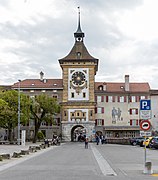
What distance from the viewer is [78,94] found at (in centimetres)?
9706

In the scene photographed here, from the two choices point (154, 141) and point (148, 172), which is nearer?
point (148, 172)

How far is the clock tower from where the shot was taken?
3782 inches

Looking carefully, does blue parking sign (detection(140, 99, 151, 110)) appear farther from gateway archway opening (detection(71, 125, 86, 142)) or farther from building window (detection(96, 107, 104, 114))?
building window (detection(96, 107, 104, 114))

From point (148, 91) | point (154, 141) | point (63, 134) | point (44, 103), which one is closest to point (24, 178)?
point (154, 141)

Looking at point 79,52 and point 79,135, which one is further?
point 79,135

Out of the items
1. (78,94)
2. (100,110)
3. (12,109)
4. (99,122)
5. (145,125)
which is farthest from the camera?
(100,110)

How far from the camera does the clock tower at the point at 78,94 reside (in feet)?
315

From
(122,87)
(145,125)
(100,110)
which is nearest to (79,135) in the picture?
(100,110)

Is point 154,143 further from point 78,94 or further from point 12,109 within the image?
point 78,94

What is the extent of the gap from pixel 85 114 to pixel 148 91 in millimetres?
17344

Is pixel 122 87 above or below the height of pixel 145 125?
above

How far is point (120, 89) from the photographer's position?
4048 inches

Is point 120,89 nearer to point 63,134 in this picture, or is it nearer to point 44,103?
point 63,134

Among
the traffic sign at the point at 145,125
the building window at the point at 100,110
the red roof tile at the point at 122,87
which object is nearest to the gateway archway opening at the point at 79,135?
the building window at the point at 100,110
